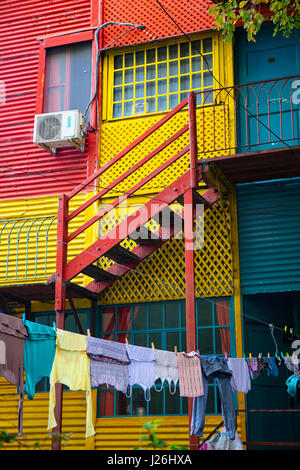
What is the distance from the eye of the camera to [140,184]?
10.0m

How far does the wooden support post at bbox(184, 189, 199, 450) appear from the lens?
9.00 m

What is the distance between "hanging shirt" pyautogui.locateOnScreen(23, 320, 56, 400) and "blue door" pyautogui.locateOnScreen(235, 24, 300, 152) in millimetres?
5395

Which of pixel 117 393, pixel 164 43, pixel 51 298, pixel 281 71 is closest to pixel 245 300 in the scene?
pixel 117 393

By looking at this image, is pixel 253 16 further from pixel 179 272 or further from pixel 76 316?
pixel 76 316

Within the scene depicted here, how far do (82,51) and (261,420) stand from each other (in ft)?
26.4

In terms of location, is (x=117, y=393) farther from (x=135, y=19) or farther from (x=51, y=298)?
(x=135, y=19)

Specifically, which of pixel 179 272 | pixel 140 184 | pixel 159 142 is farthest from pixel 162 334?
pixel 159 142

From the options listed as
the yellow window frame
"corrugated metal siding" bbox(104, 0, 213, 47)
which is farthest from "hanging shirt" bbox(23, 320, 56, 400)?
"corrugated metal siding" bbox(104, 0, 213, 47)

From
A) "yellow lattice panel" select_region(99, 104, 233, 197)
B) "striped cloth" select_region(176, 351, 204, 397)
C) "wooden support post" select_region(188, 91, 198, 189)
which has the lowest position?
"striped cloth" select_region(176, 351, 204, 397)

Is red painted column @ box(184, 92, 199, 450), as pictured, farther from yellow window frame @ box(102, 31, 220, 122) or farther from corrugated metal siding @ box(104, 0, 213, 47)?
corrugated metal siding @ box(104, 0, 213, 47)

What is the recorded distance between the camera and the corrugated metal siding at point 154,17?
1220 cm

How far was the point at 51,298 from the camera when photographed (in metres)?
11.7

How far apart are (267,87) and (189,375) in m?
5.75

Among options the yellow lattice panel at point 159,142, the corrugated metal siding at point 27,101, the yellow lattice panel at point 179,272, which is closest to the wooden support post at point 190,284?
the yellow lattice panel at point 179,272
